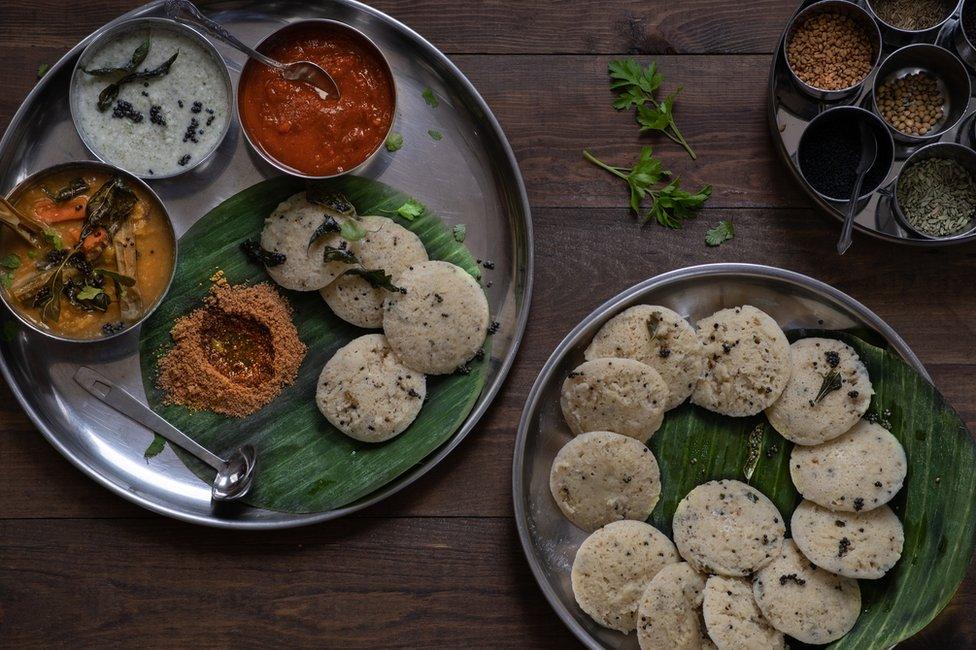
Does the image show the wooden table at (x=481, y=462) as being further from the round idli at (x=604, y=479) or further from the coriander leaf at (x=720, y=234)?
the round idli at (x=604, y=479)

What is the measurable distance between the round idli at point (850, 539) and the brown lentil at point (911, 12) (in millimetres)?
1905

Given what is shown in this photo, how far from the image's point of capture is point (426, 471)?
304cm

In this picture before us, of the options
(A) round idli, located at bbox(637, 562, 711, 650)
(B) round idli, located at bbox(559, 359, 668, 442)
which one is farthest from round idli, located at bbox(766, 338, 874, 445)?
(A) round idli, located at bbox(637, 562, 711, 650)

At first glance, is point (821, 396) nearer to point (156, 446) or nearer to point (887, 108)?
point (887, 108)

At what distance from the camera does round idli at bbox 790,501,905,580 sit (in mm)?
2852

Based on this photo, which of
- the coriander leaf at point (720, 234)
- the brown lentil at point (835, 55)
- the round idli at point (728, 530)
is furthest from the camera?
the coriander leaf at point (720, 234)

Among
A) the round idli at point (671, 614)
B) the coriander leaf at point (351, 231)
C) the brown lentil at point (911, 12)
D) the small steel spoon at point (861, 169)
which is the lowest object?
the round idli at point (671, 614)

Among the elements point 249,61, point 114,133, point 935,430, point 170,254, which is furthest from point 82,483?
point 935,430

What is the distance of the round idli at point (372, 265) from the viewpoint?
300cm

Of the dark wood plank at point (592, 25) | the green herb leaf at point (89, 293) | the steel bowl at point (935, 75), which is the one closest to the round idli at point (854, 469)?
the steel bowl at point (935, 75)

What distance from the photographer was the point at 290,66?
2859 mm

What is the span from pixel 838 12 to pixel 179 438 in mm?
3084

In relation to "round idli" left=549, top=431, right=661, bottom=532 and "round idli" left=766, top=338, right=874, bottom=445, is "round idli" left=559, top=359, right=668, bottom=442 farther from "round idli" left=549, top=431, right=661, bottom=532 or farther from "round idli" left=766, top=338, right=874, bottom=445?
"round idli" left=766, top=338, right=874, bottom=445

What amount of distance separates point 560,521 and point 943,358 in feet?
5.60
